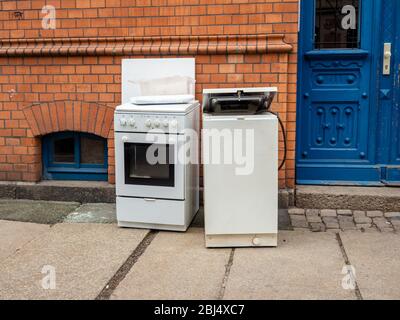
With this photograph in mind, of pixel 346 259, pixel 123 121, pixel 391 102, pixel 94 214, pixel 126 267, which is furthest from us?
pixel 391 102

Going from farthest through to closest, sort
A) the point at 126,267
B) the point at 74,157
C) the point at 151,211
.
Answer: the point at 74,157, the point at 151,211, the point at 126,267

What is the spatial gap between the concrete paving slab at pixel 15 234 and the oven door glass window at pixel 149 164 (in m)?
0.93

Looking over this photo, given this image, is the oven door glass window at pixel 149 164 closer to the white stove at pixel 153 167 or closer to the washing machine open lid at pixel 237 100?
the white stove at pixel 153 167

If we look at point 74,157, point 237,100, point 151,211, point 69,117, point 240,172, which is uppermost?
point 237,100

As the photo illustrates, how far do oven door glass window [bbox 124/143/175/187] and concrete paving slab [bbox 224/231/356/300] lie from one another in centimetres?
92

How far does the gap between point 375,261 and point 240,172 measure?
48.5 inches

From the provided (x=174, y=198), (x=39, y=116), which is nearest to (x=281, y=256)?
(x=174, y=198)

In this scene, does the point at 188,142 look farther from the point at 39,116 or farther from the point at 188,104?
the point at 39,116

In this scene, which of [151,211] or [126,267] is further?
[151,211]

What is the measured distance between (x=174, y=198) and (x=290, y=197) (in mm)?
1311

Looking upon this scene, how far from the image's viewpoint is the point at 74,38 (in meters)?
5.65

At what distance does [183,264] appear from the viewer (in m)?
Answer: 4.24

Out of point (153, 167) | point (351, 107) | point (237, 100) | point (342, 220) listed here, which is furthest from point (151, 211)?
point (351, 107)

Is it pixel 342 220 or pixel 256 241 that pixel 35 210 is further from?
pixel 342 220
